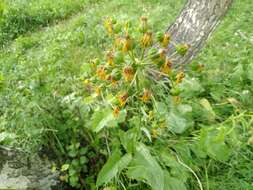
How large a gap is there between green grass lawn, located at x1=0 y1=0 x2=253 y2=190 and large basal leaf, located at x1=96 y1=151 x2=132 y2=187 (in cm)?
55

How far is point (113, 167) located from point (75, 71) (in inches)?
89.7

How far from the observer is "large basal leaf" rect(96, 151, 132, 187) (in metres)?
2.39

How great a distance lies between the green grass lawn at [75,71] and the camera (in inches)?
113

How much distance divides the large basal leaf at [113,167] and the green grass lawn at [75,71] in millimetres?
550

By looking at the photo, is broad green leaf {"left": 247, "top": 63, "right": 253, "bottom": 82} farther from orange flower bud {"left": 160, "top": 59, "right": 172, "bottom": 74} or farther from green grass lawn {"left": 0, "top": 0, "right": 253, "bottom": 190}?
orange flower bud {"left": 160, "top": 59, "right": 172, "bottom": 74}

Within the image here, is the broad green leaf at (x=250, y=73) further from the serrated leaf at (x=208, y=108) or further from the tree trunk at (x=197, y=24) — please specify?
the serrated leaf at (x=208, y=108)

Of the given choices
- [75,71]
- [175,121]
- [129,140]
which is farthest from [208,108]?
[75,71]

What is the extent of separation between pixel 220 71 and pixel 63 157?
5.19ft

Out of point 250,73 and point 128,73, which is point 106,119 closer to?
point 128,73

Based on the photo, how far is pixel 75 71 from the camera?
4590mm

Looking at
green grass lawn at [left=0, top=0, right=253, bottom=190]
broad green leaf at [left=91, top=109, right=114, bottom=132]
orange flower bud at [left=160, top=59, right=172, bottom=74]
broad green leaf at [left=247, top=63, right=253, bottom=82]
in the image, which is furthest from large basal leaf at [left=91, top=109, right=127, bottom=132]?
broad green leaf at [left=247, top=63, right=253, bottom=82]

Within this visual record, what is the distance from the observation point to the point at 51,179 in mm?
2902

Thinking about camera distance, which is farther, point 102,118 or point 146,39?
point 102,118

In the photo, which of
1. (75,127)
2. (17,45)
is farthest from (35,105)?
(17,45)
